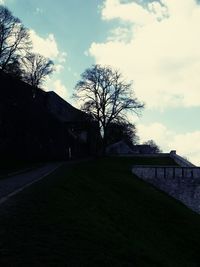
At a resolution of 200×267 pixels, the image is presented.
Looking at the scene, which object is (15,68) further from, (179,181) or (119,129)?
(119,129)

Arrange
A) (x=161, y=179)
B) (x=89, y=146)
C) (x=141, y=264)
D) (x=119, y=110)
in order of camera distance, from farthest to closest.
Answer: (x=89, y=146) < (x=119, y=110) < (x=161, y=179) < (x=141, y=264)

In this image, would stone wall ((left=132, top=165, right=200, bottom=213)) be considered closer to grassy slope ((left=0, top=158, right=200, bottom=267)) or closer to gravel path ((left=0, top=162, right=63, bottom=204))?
grassy slope ((left=0, top=158, right=200, bottom=267))

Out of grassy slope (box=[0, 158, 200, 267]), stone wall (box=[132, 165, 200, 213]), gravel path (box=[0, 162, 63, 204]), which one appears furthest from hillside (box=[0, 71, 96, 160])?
grassy slope (box=[0, 158, 200, 267])

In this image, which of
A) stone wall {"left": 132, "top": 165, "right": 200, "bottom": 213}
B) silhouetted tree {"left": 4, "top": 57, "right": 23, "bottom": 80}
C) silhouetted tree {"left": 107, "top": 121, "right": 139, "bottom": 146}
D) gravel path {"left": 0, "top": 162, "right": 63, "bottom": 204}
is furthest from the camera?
silhouetted tree {"left": 107, "top": 121, "right": 139, "bottom": 146}

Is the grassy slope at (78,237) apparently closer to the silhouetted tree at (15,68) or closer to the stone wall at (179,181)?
the stone wall at (179,181)

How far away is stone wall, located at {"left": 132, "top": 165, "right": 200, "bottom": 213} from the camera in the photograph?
37344 millimetres

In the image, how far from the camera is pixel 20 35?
41.6 m

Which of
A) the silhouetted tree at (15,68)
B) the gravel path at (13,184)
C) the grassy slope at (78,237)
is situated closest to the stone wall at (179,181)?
the silhouetted tree at (15,68)

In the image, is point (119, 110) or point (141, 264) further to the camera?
point (119, 110)

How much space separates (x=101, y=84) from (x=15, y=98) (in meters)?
20.4

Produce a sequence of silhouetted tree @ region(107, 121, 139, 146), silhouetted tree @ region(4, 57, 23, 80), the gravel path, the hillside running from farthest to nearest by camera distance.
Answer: silhouetted tree @ region(107, 121, 139, 146)
the hillside
silhouetted tree @ region(4, 57, 23, 80)
the gravel path

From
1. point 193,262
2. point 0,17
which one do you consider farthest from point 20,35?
point 193,262

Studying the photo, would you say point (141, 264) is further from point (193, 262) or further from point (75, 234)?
point (193, 262)

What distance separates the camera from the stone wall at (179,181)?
37.3 metres
